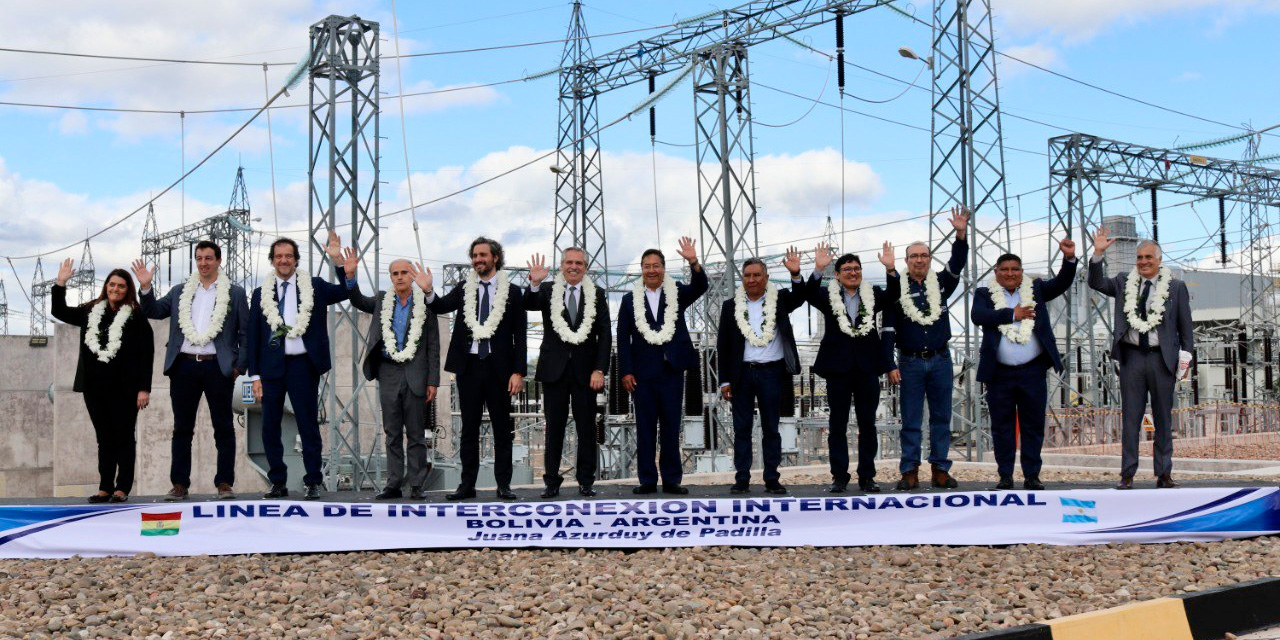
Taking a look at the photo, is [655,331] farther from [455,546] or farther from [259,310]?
[259,310]

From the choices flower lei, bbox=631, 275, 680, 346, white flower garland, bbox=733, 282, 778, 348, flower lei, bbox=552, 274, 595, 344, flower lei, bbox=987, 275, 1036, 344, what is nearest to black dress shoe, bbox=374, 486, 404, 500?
flower lei, bbox=552, 274, 595, 344

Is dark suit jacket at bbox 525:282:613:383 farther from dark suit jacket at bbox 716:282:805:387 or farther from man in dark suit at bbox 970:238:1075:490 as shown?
man in dark suit at bbox 970:238:1075:490

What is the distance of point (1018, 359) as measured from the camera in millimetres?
7156

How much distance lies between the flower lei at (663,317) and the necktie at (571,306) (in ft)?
1.27

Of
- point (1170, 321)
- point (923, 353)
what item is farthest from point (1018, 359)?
point (1170, 321)

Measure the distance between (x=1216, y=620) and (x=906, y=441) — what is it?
2389 mm

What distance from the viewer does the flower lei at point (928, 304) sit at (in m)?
7.17

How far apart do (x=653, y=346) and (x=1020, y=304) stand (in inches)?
93.6

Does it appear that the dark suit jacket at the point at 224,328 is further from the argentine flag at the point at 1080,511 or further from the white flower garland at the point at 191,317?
the argentine flag at the point at 1080,511

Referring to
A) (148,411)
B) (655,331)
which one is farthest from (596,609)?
(148,411)

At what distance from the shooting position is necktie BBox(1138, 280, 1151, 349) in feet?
23.4

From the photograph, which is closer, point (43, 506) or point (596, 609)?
point (596, 609)

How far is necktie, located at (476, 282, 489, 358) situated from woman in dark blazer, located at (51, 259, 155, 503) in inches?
90.9

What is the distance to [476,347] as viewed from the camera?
7070 mm
